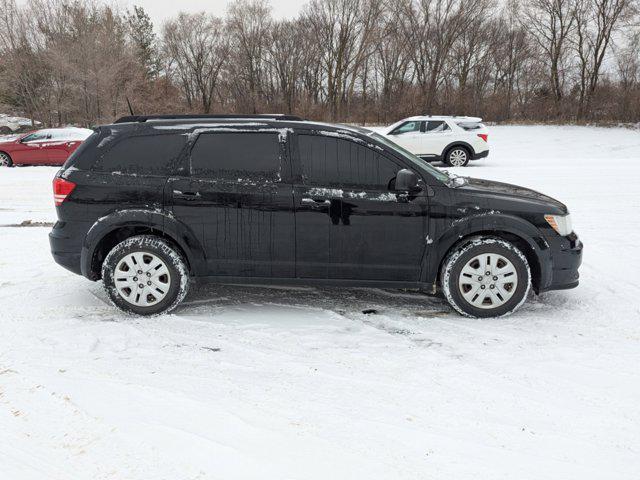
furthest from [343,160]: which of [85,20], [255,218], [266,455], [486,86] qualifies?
[486,86]

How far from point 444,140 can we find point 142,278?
1296cm

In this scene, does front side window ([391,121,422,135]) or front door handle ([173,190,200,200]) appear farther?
front side window ([391,121,422,135])

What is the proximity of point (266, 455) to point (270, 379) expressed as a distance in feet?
2.72

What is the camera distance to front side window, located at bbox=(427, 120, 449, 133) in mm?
16078

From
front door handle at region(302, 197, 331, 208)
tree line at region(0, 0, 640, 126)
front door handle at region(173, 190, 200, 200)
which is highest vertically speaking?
tree line at region(0, 0, 640, 126)

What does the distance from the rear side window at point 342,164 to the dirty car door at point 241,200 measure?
0.21m

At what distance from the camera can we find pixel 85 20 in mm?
A: 35969

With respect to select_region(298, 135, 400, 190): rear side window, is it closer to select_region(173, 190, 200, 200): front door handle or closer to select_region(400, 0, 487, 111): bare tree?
select_region(173, 190, 200, 200): front door handle

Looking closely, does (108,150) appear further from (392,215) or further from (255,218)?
(392,215)

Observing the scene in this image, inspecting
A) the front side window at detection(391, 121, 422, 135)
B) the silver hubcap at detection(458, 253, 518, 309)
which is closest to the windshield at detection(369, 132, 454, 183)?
the silver hubcap at detection(458, 253, 518, 309)

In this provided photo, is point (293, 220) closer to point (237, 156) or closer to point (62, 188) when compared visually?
point (237, 156)

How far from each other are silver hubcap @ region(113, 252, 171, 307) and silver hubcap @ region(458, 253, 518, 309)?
262 cm

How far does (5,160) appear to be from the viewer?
55.9 feet

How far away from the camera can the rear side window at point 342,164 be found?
4.57 metres
